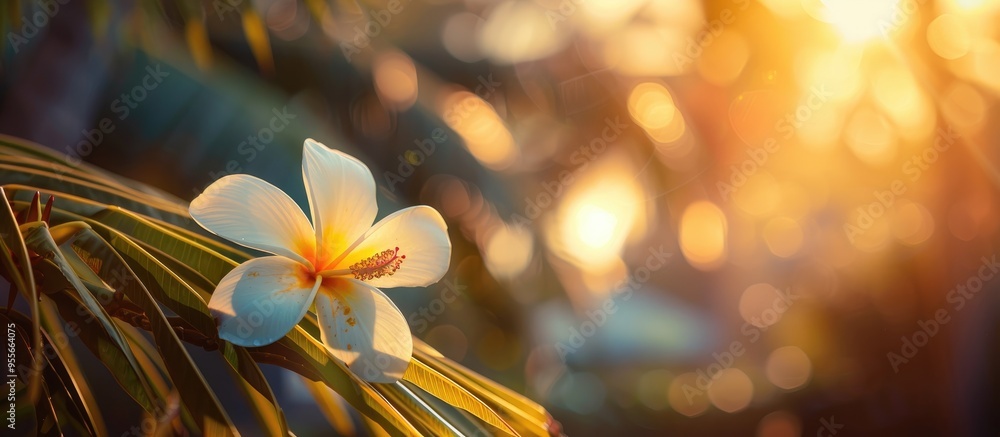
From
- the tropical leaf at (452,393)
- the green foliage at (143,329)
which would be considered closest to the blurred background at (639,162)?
the green foliage at (143,329)

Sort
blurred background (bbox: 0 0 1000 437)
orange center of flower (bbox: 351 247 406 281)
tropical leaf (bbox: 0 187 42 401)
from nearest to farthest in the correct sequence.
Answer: tropical leaf (bbox: 0 187 42 401) → orange center of flower (bbox: 351 247 406 281) → blurred background (bbox: 0 0 1000 437)

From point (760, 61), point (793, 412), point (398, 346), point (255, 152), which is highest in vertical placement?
point (760, 61)

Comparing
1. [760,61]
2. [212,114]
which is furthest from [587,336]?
[212,114]

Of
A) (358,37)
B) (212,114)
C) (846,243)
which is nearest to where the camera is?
(212,114)

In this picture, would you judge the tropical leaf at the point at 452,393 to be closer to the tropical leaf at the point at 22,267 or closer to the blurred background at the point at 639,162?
the tropical leaf at the point at 22,267

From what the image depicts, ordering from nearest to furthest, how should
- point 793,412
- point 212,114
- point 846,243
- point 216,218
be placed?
point 216,218 < point 212,114 < point 846,243 < point 793,412

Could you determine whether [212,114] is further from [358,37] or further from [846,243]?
[846,243]

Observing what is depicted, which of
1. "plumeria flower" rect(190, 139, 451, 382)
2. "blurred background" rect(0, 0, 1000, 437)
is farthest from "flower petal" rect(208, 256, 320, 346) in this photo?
"blurred background" rect(0, 0, 1000, 437)

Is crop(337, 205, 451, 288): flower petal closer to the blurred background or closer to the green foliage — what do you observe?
the green foliage
